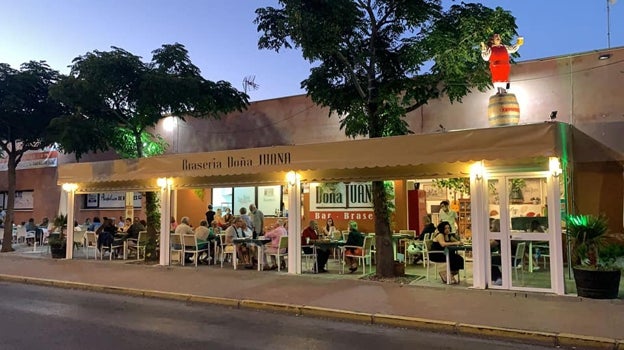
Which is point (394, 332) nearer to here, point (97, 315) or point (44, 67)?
point (97, 315)

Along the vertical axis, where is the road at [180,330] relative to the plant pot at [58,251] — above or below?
below

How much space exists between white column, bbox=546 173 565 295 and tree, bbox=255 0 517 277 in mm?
3338

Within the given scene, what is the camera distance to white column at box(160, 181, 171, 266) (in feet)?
47.5

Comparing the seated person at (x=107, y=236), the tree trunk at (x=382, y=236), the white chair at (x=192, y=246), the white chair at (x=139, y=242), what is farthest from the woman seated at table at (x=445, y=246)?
the seated person at (x=107, y=236)

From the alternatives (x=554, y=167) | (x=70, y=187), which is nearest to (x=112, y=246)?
(x=70, y=187)

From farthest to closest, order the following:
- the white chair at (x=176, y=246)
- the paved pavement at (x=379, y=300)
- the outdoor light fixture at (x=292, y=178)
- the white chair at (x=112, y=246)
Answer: the white chair at (x=112, y=246), the white chair at (x=176, y=246), the outdoor light fixture at (x=292, y=178), the paved pavement at (x=379, y=300)

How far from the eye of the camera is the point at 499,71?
34.8 ft

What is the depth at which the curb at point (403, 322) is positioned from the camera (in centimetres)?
654

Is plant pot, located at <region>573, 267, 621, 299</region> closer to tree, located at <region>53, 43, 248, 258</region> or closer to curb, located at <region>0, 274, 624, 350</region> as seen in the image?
curb, located at <region>0, 274, 624, 350</region>

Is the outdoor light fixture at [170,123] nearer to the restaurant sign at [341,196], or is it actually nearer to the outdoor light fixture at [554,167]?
the restaurant sign at [341,196]

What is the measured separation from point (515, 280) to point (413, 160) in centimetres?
309

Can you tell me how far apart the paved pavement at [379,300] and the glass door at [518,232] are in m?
0.65

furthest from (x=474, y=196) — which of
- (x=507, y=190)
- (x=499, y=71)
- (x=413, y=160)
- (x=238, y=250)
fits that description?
(x=238, y=250)

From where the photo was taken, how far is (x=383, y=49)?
12.2m
